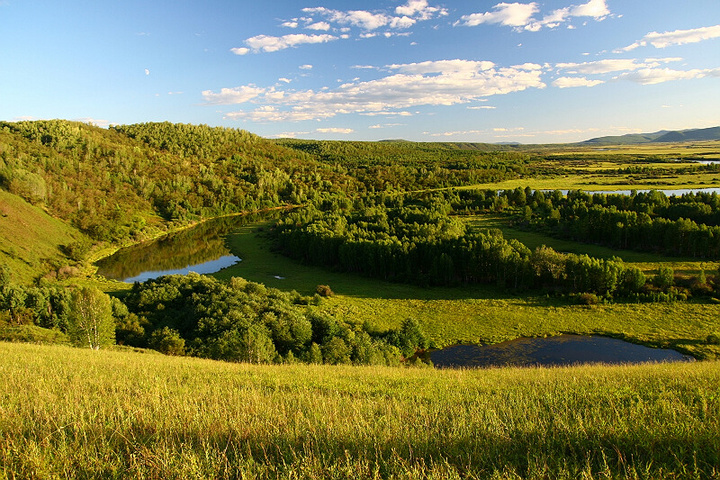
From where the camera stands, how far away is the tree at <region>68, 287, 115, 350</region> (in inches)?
1078

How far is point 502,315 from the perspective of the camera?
4441 centimetres

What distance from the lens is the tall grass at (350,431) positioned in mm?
4754

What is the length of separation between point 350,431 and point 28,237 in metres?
95.6

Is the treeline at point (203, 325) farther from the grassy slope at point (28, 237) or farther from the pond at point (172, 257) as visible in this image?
the grassy slope at point (28, 237)

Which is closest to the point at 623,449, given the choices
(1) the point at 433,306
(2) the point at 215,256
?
(1) the point at 433,306

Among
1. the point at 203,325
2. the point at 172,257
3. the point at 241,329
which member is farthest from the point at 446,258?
the point at 172,257

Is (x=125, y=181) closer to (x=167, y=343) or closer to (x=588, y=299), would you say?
(x=167, y=343)

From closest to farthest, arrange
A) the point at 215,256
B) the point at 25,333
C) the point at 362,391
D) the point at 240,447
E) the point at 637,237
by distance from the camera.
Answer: the point at 240,447 < the point at 362,391 < the point at 25,333 < the point at 637,237 < the point at 215,256

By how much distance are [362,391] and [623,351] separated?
118 ft

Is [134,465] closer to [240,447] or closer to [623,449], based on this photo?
[240,447]

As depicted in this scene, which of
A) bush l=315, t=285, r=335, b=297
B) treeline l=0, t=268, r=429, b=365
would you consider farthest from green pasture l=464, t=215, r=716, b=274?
treeline l=0, t=268, r=429, b=365

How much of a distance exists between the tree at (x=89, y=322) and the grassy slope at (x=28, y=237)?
4230 centimetres

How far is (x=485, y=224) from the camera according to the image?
10250cm

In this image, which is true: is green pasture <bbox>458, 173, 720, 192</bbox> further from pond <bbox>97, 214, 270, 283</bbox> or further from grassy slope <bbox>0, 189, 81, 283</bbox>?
grassy slope <bbox>0, 189, 81, 283</bbox>
